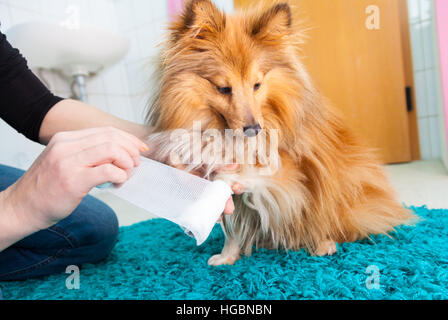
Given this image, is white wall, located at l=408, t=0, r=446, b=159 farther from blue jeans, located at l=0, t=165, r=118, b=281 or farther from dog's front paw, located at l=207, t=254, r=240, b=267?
blue jeans, located at l=0, t=165, r=118, b=281

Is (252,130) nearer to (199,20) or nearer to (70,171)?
(199,20)

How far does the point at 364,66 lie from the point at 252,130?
2.16 metres

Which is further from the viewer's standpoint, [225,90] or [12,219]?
[225,90]

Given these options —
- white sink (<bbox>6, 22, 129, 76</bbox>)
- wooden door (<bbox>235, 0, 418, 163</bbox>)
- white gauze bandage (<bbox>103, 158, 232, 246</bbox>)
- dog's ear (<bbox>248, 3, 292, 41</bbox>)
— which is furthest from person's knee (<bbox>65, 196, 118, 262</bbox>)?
wooden door (<bbox>235, 0, 418, 163</bbox>)

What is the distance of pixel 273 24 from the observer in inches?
46.1

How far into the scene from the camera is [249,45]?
3.79ft

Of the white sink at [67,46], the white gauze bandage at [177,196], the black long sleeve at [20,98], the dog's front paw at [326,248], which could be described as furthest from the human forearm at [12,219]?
the white sink at [67,46]

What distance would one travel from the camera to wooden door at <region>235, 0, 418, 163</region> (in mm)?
2713

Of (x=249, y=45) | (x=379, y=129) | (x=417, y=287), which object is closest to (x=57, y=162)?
(x=249, y=45)

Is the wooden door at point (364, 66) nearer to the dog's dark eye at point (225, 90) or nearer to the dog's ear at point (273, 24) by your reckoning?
the dog's ear at point (273, 24)

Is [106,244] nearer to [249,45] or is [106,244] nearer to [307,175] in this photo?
[307,175]

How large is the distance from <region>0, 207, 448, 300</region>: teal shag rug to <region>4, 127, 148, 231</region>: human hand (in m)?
0.47

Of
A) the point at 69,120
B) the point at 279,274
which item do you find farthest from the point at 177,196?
the point at 69,120
